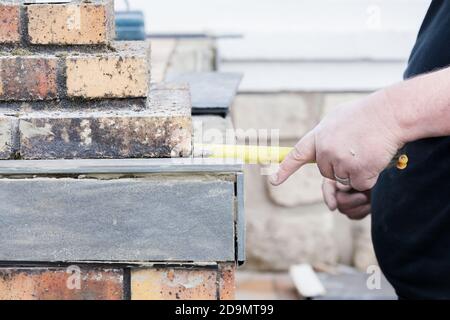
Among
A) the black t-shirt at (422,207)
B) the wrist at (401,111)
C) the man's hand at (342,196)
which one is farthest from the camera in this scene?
the man's hand at (342,196)

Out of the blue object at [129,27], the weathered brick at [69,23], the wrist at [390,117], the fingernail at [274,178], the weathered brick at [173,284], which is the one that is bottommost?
the weathered brick at [173,284]

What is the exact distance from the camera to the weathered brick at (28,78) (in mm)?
1234

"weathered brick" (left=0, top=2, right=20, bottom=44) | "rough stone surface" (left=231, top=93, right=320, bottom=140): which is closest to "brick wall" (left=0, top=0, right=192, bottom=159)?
"weathered brick" (left=0, top=2, right=20, bottom=44)

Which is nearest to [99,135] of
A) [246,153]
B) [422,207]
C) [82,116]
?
[82,116]

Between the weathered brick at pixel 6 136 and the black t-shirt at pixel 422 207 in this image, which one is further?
the black t-shirt at pixel 422 207

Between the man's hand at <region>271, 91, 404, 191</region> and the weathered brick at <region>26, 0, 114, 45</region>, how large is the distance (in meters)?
0.39

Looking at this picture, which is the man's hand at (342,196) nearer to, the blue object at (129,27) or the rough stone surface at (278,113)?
the blue object at (129,27)

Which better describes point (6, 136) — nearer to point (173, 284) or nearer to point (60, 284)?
point (60, 284)

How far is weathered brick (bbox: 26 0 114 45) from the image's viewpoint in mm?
1245

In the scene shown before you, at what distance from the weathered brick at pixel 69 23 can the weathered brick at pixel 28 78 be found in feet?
0.13

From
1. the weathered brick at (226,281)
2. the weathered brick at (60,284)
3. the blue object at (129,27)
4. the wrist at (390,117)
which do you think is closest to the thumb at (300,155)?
the wrist at (390,117)

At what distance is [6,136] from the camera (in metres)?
1.20

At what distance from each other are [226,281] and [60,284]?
0.84 ft

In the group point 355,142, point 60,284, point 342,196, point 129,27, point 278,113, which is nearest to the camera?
point 60,284
